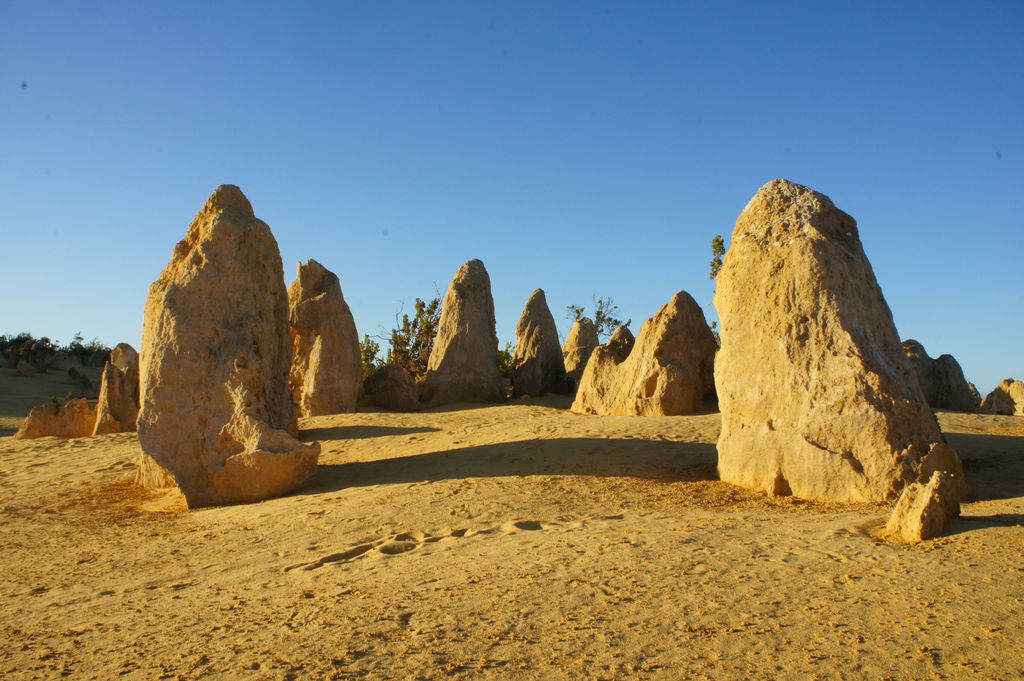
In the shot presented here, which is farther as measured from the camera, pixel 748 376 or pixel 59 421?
pixel 59 421

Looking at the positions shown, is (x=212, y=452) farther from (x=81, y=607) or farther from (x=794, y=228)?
(x=794, y=228)

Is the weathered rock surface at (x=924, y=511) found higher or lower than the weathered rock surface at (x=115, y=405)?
lower

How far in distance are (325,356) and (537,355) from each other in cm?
515

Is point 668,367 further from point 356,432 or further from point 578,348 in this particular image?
point 578,348

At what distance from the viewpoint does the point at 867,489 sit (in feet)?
20.6

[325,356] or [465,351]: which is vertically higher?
[465,351]

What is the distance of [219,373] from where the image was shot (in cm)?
829

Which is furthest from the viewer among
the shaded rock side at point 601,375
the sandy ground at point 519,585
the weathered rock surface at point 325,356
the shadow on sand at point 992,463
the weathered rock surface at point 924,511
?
the weathered rock surface at point 325,356

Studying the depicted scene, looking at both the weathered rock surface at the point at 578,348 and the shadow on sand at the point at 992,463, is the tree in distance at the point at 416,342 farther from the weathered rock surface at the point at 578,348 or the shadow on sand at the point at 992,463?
the shadow on sand at the point at 992,463

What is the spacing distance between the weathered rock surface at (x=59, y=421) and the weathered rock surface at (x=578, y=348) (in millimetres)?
9599

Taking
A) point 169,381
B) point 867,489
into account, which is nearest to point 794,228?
point 867,489

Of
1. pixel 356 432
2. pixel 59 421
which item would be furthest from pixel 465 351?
pixel 59 421

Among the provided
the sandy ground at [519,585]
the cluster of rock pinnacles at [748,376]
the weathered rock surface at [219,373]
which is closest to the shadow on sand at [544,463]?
the sandy ground at [519,585]

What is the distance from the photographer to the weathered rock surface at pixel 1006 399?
15734 mm
